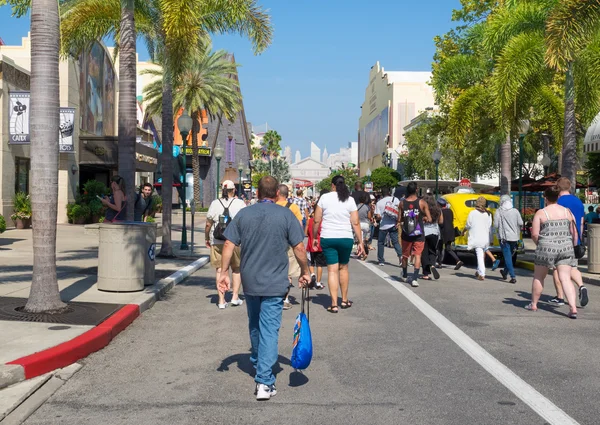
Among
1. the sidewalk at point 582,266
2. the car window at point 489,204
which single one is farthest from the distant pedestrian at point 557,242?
the car window at point 489,204

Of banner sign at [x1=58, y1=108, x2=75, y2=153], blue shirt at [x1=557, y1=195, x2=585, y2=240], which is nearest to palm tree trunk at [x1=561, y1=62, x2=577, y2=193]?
blue shirt at [x1=557, y1=195, x2=585, y2=240]

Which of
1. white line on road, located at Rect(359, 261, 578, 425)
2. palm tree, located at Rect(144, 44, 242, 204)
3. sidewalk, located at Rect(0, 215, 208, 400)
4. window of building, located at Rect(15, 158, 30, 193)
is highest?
palm tree, located at Rect(144, 44, 242, 204)

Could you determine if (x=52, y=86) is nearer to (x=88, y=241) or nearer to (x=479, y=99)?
(x=88, y=241)

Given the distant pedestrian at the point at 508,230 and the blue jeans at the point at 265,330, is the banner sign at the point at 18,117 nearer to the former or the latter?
the distant pedestrian at the point at 508,230

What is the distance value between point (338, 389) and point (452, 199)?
13.9 metres

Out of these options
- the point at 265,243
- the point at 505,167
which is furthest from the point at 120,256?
the point at 505,167

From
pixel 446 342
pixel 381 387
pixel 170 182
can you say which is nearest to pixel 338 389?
pixel 381 387

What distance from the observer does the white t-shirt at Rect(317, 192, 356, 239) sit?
9.82 m

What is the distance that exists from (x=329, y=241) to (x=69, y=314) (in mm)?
3522

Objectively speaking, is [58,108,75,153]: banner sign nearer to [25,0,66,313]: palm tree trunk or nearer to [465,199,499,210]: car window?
[465,199,499,210]: car window

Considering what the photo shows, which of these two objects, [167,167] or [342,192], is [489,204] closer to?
[167,167]

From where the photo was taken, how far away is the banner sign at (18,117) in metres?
25.3

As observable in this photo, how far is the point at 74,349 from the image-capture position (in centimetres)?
685

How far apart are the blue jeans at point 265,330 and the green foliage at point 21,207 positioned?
23.0 m
